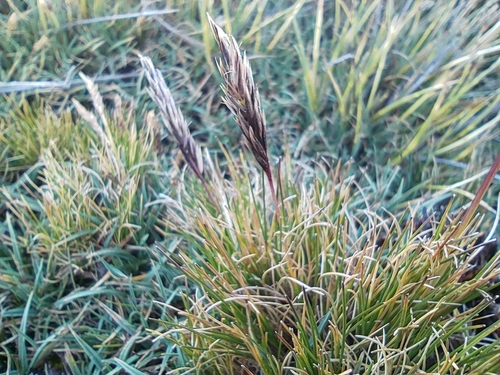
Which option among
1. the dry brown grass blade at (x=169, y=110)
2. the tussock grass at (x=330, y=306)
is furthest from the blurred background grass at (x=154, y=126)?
the dry brown grass blade at (x=169, y=110)

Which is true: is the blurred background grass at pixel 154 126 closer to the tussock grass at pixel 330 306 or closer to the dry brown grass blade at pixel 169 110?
the tussock grass at pixel 330 306

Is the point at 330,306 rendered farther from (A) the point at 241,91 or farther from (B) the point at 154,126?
(B) the point at 154,126

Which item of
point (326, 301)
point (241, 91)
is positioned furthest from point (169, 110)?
point (326, 301)

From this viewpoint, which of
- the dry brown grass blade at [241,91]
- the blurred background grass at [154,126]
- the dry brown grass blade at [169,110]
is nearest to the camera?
the dry brown grass blade at [241,91]

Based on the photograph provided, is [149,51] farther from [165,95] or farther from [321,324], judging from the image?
[321,324]

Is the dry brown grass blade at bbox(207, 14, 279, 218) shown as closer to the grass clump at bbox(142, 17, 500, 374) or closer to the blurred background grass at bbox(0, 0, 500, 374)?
the grass clump at bbox(142, 17, 500, 374)

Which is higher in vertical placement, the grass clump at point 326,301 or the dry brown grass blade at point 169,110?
the dry brown grass blade at point 169,110

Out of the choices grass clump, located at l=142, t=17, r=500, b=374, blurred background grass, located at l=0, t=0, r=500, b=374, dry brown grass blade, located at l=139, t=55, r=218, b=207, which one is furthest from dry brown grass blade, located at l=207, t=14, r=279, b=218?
blurred background grass, located at l=0, t=0, r=500, b=374
